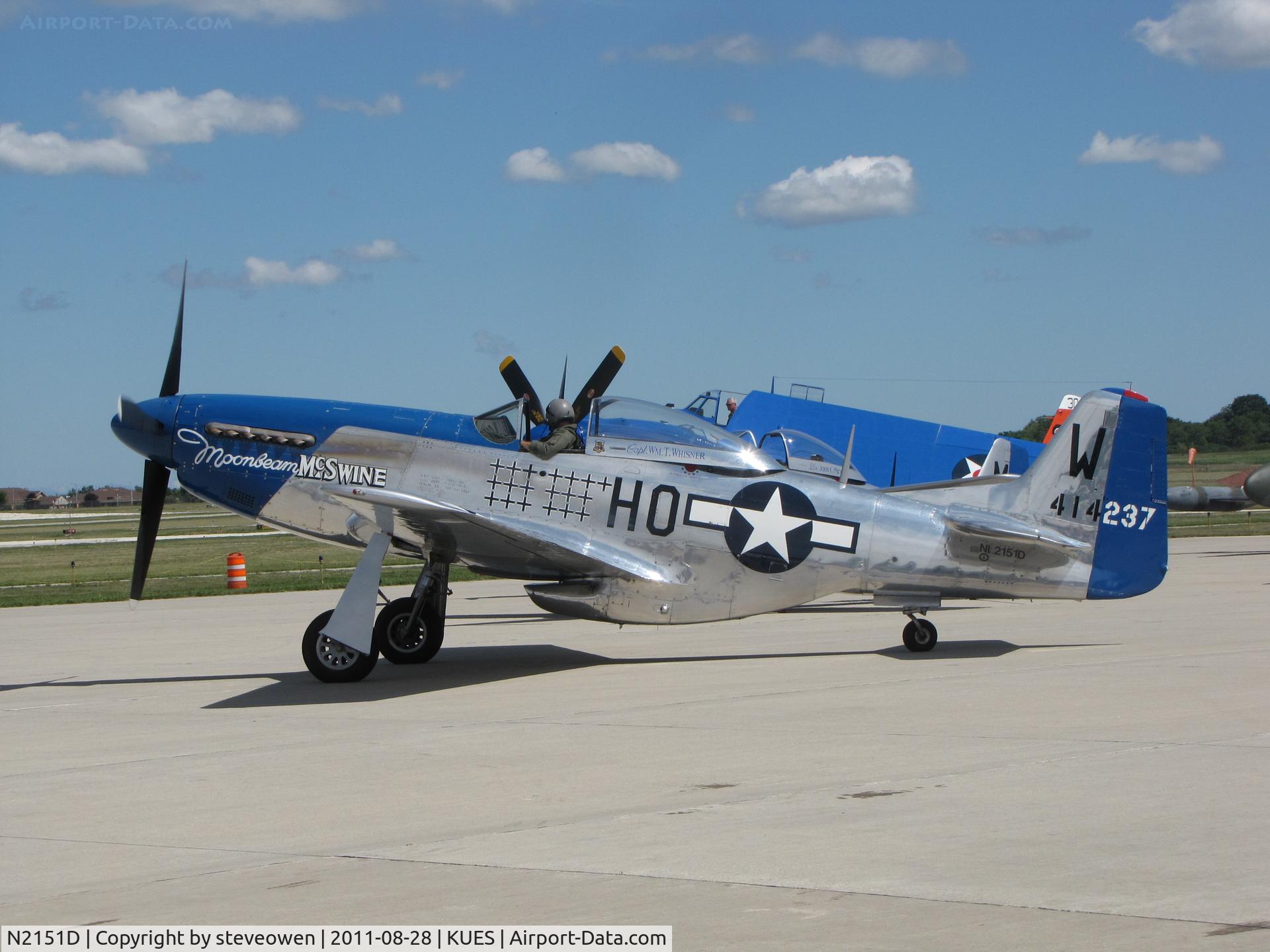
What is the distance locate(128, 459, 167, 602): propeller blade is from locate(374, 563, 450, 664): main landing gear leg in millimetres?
2232

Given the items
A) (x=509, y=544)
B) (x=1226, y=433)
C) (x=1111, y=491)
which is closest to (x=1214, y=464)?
(x=1226, y=433)

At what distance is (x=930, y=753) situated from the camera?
23.4ft

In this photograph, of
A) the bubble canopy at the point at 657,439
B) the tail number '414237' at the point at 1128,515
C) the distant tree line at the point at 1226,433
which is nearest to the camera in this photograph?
the bubble canopy at the point at 657,439

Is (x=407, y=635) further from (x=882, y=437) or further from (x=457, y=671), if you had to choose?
(x=882, y=437)

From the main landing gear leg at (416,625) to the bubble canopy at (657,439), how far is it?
206 cm

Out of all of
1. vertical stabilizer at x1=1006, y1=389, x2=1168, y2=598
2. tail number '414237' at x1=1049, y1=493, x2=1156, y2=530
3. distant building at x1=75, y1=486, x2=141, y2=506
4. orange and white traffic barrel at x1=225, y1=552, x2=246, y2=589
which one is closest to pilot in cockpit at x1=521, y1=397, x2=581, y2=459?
vertical stabilizer at x1=1006, y1=389, x2=1168, y2=598

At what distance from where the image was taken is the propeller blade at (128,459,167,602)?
11.8 meters

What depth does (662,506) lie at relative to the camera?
37.1 feet

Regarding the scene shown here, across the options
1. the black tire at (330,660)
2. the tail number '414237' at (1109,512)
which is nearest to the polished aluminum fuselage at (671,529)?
the tail number '414237' at (1109,512)

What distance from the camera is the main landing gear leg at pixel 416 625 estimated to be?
1205 centimetres

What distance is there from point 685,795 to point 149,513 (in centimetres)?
753

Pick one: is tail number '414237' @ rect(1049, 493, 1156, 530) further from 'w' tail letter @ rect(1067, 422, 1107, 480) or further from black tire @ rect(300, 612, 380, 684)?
black tire @ rect(300, 612, 380, 684)

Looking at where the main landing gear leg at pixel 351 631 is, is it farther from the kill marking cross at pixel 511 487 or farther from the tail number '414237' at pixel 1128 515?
the tail number '414237' at pixel 1128 515

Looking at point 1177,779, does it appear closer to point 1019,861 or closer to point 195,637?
point 1019,861
